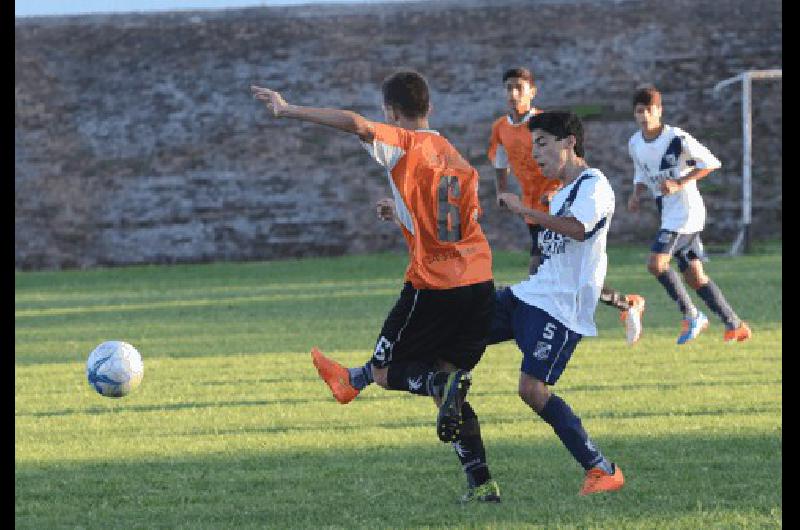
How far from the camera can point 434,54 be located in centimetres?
3014

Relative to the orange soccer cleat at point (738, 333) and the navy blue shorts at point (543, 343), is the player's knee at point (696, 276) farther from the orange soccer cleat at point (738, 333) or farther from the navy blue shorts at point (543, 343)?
the navy blue shorts at point (543, 343)

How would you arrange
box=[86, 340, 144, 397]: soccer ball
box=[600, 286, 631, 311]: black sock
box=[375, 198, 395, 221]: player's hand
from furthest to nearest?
box=[600, 286, 631, 311]: black sock, box=[86, 340, 144, 397]: soccer ball, box=[375, 198, 395, 221]: player's hand

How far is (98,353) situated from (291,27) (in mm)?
22928

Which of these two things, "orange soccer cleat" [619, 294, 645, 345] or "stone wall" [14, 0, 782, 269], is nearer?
"orange soccer cleat" [619, 294, 645, 345]

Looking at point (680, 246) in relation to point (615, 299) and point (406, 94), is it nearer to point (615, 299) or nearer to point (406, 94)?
point (615, 299)

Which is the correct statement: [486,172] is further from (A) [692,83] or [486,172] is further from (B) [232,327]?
(B) [232,327]

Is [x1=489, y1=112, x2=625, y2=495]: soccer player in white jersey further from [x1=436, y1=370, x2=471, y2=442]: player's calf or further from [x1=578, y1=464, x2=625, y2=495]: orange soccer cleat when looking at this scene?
[x1=436, y1=370, x2=471, y2=442]: player's calf

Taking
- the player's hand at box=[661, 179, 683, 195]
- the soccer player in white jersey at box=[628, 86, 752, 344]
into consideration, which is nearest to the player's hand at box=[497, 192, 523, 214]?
the player's hand at box=[661, 179, 683, 195]

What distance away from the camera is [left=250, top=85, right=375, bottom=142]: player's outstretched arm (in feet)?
17.9

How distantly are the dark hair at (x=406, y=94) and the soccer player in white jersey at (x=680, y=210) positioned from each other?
5.36 metres

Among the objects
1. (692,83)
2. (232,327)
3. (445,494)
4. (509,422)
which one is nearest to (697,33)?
(692,83)

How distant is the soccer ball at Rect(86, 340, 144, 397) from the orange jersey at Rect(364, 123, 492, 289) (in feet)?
8.73

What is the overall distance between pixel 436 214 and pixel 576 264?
2.10 ft

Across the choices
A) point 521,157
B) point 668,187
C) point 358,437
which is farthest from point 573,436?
point 668,187
